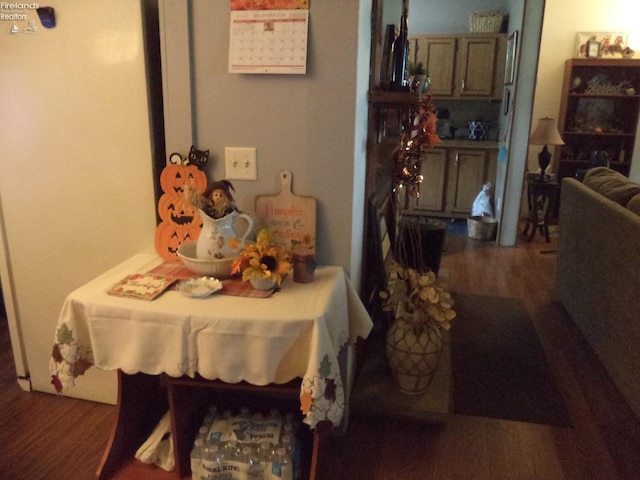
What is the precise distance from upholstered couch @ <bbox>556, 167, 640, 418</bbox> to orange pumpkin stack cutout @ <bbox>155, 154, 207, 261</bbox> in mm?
1849

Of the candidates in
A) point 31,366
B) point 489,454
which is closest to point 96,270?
point 31,366

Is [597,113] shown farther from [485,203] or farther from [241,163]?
[241,163]

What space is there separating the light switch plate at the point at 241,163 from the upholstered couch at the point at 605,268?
65.6 inches

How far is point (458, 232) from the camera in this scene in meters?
5.34

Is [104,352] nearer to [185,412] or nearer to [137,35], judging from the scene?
[185,412]

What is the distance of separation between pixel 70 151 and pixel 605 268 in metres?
2.49

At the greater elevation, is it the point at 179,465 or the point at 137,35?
the point at 137,35

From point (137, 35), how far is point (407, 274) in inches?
55.0

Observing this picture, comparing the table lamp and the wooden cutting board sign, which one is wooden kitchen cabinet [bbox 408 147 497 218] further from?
the wooden cutting board sign

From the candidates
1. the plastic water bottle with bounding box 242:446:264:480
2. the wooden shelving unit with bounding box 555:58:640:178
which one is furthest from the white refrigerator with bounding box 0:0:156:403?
the wooden shelving unit with bounding box 555:58:640:178

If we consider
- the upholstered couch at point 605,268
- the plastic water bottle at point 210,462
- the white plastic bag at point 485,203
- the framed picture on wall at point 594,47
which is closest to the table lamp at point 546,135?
the white plastic bag at point 485,203

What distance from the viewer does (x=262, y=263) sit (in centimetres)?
156

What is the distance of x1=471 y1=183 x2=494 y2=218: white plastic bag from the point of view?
518cm

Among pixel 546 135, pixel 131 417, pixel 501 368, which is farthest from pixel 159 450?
pixel 546 135
